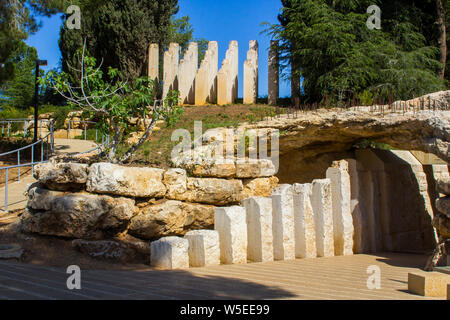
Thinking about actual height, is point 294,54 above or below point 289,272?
above

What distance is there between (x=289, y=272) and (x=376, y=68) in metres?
10.1

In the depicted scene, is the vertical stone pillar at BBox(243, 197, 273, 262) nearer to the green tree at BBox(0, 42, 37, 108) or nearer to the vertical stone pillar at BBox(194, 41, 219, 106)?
the vertical stone pillar at BBox(194, 41, 219, 106)

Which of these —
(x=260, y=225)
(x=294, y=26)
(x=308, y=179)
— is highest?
(x=294, y=26)

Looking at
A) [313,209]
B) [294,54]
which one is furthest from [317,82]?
[313,209]

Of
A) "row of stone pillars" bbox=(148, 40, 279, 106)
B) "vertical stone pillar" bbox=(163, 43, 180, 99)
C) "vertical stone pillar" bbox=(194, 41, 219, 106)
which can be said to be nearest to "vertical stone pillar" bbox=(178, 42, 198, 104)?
"row of stone pillars" bbox=(148, 40, 279, 106)

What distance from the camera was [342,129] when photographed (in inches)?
364

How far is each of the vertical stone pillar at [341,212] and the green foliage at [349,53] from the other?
489cm

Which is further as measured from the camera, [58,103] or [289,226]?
[58,103]

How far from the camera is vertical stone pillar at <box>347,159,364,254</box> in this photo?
864 centimetres

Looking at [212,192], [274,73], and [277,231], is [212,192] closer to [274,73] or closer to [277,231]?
[277,231]

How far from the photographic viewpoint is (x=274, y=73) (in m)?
14.9

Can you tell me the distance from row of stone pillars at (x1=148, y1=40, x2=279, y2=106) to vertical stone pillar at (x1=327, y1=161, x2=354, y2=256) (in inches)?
258
